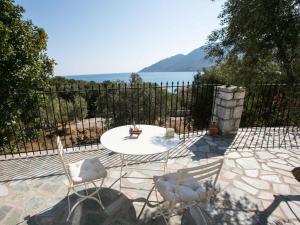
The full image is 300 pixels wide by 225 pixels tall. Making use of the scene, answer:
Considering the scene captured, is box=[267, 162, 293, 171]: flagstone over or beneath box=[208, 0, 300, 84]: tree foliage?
beneath

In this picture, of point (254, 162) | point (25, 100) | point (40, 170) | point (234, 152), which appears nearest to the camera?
point (40, 170)

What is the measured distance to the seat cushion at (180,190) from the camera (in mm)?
1971

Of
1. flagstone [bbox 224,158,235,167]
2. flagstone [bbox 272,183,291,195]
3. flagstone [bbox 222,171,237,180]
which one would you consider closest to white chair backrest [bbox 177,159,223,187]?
flagstone [bbox 222,171,237,180]

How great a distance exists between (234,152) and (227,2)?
288 cm

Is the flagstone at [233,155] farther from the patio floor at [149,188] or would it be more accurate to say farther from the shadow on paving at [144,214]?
the shadow on paving at [144,214]

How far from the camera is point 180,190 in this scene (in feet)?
6.77

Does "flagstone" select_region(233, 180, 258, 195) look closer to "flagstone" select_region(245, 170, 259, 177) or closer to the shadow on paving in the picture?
the shadow on paving

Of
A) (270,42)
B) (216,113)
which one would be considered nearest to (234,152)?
(216,113)

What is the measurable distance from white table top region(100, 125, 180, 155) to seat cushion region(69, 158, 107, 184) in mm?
315

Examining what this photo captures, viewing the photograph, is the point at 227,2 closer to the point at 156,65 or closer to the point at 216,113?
the point at 216,113

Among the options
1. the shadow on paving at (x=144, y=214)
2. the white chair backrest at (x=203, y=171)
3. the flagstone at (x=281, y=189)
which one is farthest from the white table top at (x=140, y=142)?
the flagstone at (x=281, y=189)

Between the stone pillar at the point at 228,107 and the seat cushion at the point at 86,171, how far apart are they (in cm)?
354

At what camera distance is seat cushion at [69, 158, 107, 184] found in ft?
7.53

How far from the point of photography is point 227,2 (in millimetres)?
3088
